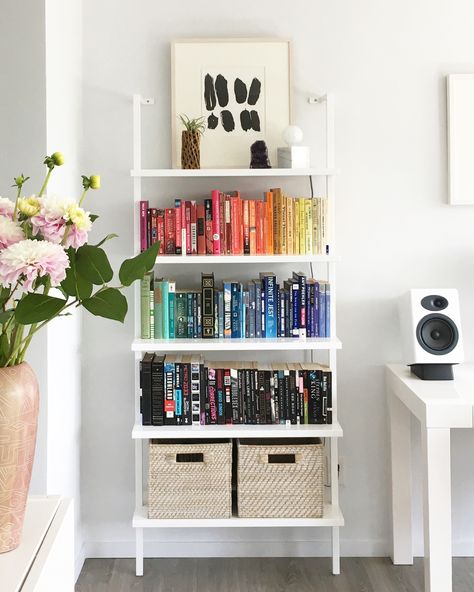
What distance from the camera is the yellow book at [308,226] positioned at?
9.02 feet

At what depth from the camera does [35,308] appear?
4.11ft

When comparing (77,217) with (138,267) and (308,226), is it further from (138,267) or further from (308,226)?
(308,226)

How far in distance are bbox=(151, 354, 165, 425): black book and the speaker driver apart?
3.16ft

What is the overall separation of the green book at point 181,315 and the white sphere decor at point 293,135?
2.30 feet

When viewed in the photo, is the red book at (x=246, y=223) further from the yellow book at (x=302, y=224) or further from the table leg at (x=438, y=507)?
the table leg at (x=438, y=507)

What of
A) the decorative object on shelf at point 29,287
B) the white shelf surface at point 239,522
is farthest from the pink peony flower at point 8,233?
the white shelf surface at point 239,522

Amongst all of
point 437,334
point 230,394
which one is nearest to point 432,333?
point 437,334

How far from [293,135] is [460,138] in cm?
70

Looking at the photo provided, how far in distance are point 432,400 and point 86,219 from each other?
1437 mm

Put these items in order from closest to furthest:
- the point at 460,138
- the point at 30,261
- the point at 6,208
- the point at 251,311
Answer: the point at 30,261 < the point at 6,208 < the point at 251,311 < the point at 460,138

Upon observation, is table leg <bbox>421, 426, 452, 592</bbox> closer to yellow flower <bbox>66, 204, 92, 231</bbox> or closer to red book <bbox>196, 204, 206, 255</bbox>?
red book <bbox>196, 204, 206, 255</bbox>

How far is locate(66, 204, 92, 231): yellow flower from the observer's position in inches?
49.5

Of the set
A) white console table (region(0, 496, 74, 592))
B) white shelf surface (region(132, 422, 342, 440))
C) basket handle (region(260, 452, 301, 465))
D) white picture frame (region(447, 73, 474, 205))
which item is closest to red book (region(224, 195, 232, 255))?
white shelf surface (region(132, 422, 342, 440))

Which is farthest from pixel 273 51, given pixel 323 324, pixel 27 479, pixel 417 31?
pixel 27 479
